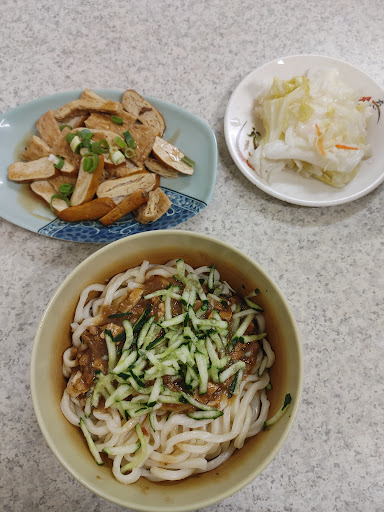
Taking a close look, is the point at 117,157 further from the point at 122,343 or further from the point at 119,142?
the point at 122,343

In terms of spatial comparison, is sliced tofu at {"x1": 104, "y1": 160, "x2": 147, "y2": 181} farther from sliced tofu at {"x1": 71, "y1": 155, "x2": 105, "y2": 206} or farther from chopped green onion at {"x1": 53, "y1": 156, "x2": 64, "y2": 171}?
chopped green onion at {"x1": 53, "y1": 156, "x2": 64, "y2": 171}

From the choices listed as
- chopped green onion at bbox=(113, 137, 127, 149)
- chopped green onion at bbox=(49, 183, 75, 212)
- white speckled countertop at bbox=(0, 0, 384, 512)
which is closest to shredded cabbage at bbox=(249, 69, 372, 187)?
white speckled countertop at bbox=(0, 0, 384, 512)

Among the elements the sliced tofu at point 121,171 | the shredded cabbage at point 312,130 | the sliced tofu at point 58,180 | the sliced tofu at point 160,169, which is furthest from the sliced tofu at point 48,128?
the shredded cabbage at point 312,130

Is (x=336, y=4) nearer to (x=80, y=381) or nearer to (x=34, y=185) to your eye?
(x=34, y=185)

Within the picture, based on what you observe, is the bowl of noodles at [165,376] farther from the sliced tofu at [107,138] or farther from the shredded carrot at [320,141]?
the shredded carrot at [320,141]

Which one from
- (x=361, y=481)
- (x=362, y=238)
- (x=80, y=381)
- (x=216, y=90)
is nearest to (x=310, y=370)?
(x=361, y=481)
